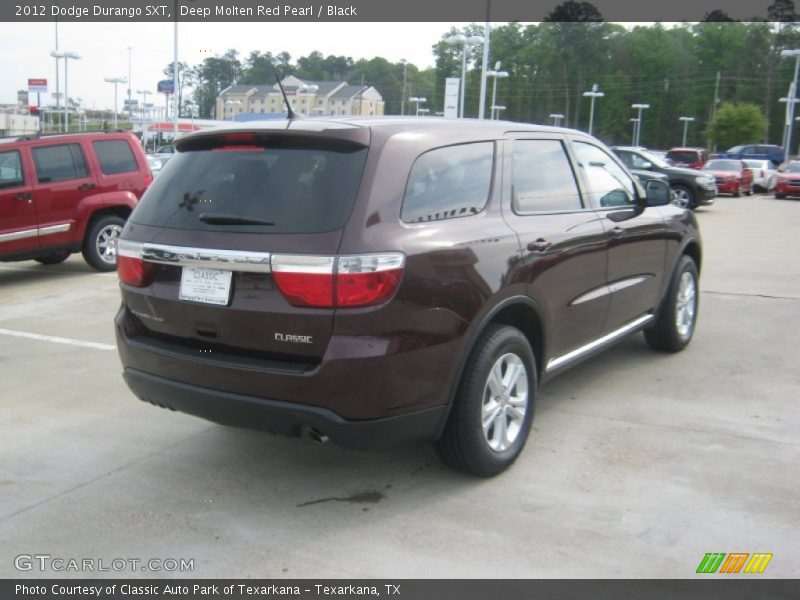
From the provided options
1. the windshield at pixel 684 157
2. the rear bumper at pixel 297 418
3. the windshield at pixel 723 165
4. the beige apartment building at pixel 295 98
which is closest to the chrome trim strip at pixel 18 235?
the rear bumper at pixel 297 418

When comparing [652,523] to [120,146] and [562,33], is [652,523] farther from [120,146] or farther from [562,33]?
[562,33]

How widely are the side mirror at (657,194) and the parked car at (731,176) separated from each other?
948 inches

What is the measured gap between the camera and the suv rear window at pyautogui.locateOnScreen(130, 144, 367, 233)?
350 centimetres

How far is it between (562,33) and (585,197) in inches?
4389

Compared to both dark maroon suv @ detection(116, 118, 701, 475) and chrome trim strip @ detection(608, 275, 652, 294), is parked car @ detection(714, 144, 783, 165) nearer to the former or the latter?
chrome trim strip @ detection(608, 275, 652, 294)

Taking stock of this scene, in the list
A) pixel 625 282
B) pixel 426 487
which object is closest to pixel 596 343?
pixel 625 282

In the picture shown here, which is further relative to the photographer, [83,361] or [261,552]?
[83,361]

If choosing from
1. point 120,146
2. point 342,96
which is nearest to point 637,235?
point 120,146

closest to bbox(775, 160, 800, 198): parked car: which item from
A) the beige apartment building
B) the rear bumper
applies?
the rear bumper

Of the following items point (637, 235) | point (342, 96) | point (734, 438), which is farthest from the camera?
point (342, 96)

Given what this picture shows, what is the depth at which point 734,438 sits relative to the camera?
15.3ft

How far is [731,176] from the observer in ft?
93.0

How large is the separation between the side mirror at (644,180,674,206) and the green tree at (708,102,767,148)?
220 ft

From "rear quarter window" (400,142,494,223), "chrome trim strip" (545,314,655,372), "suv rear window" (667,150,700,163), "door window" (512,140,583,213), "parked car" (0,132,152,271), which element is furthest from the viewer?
"suv rear window" (667,150,700,163)
